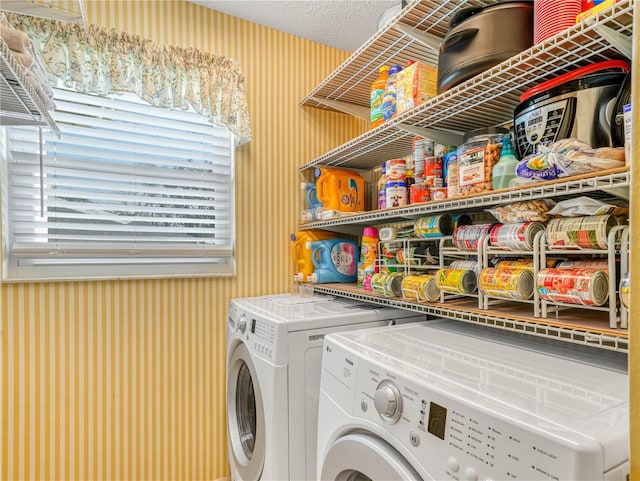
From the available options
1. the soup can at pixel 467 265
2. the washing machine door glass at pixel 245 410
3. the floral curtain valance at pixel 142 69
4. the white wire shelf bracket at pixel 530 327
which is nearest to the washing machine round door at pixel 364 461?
the white wire shelf bracket at pixel 530 327

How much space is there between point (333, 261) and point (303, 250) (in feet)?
0.68

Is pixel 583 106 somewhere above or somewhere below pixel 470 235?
above

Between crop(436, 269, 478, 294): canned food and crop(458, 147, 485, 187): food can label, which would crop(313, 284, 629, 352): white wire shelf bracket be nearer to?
crop(436, 269, 478, 294): canned food

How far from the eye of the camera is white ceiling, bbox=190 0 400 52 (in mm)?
2082

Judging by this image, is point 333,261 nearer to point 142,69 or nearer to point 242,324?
point 242,324

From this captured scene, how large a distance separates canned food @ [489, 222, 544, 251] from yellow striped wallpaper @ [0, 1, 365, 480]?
1.41 metres

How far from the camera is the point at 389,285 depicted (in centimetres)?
154

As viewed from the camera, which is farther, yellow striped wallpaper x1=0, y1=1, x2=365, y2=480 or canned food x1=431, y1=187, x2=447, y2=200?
yellow striped wallpaper x1=0, y1=1, x2=365, y2=480

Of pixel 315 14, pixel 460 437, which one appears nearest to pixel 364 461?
pixel 460 437

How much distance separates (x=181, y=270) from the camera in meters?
2.06

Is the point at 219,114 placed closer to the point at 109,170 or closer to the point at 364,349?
the point at 109,170

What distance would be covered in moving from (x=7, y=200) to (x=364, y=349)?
173 cm

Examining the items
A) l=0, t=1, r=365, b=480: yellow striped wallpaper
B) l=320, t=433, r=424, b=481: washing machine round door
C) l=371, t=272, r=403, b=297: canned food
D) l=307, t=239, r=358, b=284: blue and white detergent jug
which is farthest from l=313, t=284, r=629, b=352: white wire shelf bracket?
l=0, t=1, r=365, b=480: yellow striped wallpaper

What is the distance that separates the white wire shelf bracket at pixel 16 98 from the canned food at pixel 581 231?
1502 millimetres
